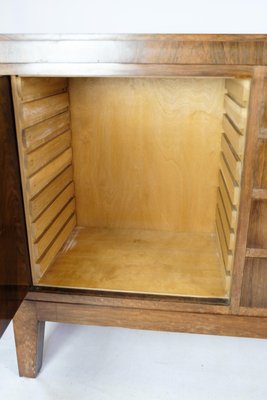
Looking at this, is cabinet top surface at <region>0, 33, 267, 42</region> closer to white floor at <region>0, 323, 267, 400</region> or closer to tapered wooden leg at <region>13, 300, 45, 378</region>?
tapered wooden leg at <region>13, 300, 45, 378</region>

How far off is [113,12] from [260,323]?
1.27 metres

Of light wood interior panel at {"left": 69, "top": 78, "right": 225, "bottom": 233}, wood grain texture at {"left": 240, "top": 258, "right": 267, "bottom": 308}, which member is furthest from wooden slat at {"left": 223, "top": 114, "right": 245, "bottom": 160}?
wood grain texture at {"left": 240, "top": 258, "right": 267, "bottom": 308}

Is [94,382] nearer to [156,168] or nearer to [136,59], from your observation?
[156,168]

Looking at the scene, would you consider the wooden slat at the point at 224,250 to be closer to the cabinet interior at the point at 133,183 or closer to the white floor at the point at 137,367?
the cabinet interior at the point at 133,183

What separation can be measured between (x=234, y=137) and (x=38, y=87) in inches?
26.1

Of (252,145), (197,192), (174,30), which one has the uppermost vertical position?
(174,30)

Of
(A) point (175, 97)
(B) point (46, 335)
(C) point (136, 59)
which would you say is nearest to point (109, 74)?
(C) point (136, 59)

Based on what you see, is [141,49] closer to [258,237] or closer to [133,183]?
[258,237]

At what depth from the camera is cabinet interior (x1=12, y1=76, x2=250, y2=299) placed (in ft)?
4.47

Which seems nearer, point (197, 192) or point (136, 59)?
point (136, 59)

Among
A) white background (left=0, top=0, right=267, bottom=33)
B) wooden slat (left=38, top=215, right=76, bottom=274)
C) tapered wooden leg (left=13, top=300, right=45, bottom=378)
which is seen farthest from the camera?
white background (left=0, top=0, right=267, bottom=33)

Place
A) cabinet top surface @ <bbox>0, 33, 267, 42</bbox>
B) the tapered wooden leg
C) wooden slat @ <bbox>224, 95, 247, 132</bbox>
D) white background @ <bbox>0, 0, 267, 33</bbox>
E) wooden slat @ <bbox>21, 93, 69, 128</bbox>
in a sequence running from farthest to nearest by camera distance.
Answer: white background @ <bbox>0, 0, 267, 33</bbox> < the tapered wooden leg < wooden slat @ <bbox>21, 93, 69, 128</bbox> < wooden slat @ <bbox>224, 95, 247, 132</bbox> < cabinet top surface @ <bbox>0, 33, 267, 42</bbox>

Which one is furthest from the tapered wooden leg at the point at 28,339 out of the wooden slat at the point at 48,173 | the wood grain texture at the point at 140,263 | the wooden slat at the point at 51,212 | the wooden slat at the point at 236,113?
the wooden slat at the point at 236,113

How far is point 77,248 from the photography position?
166 cm
